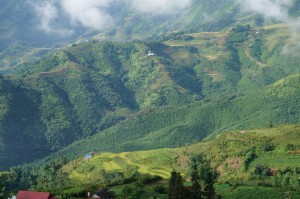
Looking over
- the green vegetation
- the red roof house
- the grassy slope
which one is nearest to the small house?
the green vegetation

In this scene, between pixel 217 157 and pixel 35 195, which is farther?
pixel 217 157

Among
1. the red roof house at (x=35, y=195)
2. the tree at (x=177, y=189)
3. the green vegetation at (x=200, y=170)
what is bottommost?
the tree at (x=177, y=189)

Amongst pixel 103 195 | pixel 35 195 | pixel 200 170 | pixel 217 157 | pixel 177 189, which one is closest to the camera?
pixel 177 189

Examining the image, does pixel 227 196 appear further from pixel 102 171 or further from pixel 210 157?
pixel 102 171

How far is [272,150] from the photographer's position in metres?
114

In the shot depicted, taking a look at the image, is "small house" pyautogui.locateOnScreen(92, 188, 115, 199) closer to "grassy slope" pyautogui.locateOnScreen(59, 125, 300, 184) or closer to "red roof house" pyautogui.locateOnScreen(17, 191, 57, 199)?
"red roof house" pyautogui.locateOnScreen(17, 191, 57, 199)

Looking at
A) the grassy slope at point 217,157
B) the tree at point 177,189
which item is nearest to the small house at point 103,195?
the tree at point 177,189

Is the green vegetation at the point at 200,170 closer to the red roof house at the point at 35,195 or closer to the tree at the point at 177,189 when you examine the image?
the tree at the point at 177,189

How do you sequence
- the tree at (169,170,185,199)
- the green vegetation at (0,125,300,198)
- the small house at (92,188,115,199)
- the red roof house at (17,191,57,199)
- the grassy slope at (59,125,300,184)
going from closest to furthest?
1. the tree at (169,170,185,199)
2. the red roof house at (17,191,57,199)
3. the small house at (92,188,115,199)
4. the green vegetation at (0,125,300,198)
5. the grassy slope at (59,125,300,184)

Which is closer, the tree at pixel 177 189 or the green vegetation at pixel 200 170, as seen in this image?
the tree at pixel 177 189

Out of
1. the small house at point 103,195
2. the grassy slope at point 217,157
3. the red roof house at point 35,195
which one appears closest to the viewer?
the red roof house at point 35,195

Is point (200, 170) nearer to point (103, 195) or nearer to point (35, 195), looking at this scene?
point (103, 195)

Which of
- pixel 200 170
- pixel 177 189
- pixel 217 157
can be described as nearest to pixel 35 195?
pixel 177 189

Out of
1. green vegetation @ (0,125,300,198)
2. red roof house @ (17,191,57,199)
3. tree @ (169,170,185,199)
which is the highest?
green vegetation @ (0,125,300,198)
